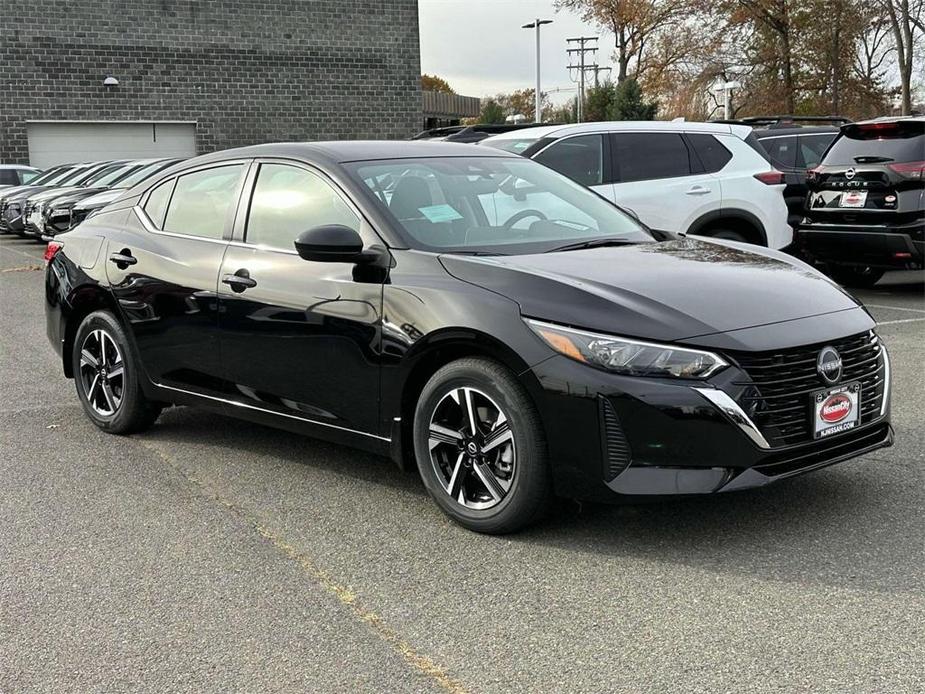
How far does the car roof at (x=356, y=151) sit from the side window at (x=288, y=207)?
0.10 metres

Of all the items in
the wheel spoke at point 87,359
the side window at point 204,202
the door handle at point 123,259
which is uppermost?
the side window at point 204,202

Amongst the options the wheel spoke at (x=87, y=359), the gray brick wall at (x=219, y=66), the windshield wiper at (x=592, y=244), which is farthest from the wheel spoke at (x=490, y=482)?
the gray brick wall at (x=219, y=66)

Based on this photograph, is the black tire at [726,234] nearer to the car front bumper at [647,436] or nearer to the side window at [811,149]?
the side window at [811,149]

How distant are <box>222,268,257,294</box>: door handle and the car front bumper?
170cm

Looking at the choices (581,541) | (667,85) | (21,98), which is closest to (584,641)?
(581,541)

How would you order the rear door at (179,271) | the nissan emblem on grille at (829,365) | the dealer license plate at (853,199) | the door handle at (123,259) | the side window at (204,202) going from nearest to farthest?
the nissan emblem on grille at (829,365), the rear door at (179,271), the side window at (204,202), the door handle at (123,259), the dealer license plate at (853,199)

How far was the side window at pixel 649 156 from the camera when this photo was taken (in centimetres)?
1054

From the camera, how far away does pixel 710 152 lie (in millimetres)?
10742

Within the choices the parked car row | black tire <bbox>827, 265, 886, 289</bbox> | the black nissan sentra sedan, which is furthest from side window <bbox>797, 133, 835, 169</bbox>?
the parked car row

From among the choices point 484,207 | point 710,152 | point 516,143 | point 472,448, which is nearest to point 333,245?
point 484,207

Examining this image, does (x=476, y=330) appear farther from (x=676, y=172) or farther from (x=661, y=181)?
(x=676, y=172)

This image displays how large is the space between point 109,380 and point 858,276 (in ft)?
29.2

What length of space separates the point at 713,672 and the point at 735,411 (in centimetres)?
106

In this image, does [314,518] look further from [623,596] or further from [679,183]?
[679,183]
